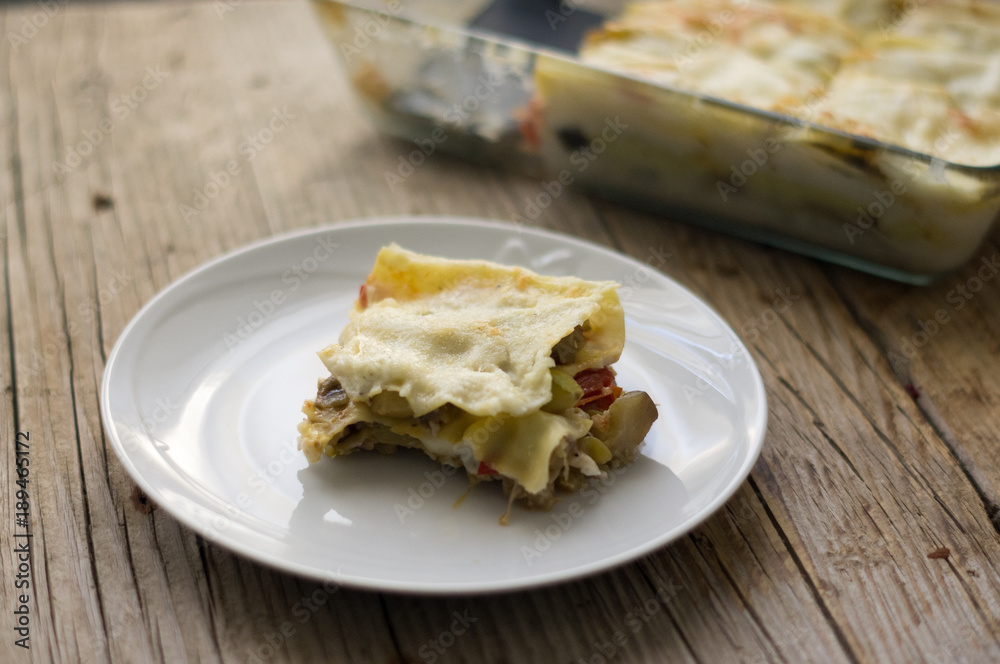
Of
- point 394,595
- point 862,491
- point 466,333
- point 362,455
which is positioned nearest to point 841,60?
point 862,491

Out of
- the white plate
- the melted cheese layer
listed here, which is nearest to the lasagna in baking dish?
the white plate

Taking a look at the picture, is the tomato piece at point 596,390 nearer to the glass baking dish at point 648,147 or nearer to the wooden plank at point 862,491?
the wooden plank at point 862,491

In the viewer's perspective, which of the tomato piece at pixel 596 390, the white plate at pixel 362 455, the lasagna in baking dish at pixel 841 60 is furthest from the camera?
the lasagna in baking dish at pixel 841 60

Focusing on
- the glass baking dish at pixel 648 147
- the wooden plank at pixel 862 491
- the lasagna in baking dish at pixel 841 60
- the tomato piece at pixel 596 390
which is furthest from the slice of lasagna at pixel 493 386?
the lasagna in baking dish at pixel 841 60

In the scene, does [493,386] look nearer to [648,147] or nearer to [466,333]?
[466,333]

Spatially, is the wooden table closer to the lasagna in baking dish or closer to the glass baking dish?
the glass baking dish

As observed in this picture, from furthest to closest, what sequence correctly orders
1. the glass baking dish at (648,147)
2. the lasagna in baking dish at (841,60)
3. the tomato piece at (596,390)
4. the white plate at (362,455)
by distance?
the lasagna in baking dish at (841,60)
the glass baking dish at (648,147)
the tomato piece at (596,390)
the white plate at (362,455)
